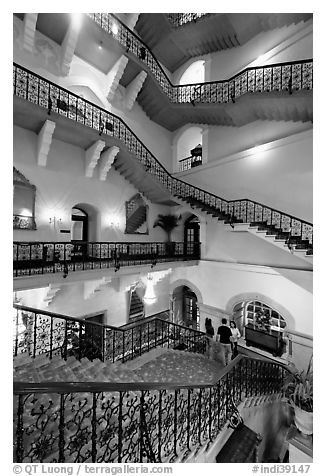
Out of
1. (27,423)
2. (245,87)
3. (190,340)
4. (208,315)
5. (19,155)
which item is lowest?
(190,340)

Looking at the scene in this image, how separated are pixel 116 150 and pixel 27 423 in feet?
20.3

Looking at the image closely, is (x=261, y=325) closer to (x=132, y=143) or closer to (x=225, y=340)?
(x=225, y=340)

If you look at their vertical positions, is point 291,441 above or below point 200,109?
below

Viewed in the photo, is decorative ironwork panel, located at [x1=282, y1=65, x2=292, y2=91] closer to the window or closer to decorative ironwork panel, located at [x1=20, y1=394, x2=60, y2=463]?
the window

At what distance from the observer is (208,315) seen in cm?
768

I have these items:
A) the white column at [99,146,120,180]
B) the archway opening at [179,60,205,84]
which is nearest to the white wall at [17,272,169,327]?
the white column at [99,146,120,180]

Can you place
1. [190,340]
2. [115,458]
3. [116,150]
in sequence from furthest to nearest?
[190,340] < [116,150] < [115,458]

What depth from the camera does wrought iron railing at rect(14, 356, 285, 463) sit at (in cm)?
157

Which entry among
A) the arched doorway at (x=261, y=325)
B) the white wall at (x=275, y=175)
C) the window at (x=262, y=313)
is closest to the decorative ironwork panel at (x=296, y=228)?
the white wall at (x=275, y=175)

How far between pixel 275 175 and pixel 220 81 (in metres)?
3.92

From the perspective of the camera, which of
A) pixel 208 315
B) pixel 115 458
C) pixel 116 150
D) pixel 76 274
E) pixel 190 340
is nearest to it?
pixel 115 458
